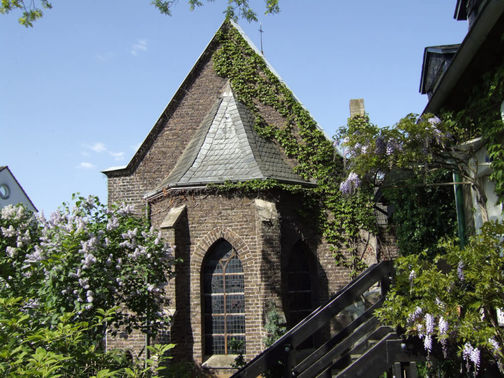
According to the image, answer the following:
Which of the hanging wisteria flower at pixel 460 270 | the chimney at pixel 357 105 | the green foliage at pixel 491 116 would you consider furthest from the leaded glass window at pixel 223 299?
the hanging wisteria flower at pixel 460 270

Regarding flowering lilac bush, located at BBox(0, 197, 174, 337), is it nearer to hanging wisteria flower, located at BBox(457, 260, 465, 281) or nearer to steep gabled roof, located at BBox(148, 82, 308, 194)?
hanging wisteria flower, located at BBox(457, 260, 465, 281)

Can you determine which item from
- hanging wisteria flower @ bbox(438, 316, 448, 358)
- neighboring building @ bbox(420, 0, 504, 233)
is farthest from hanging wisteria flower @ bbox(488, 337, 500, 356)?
neighboring building @ bbox(420, 0, 504, 233)

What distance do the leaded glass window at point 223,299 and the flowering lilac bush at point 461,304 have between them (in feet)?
27.6

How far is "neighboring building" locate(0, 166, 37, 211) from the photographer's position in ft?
111

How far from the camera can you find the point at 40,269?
7637 mm

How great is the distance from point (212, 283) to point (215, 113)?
5.31 m

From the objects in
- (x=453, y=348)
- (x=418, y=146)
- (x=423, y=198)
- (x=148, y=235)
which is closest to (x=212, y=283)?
(x=148, y=235)

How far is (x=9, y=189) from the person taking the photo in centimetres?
3462

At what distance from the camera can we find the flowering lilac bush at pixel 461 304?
4562mm

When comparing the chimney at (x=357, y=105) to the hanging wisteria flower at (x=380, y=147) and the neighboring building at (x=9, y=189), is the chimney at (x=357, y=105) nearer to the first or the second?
the hanging wisteria flower at (x=380, y=147)

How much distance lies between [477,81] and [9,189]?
112 ft

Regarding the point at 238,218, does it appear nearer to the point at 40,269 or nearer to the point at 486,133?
the point at 40,269

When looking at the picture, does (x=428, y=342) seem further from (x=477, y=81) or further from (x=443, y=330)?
(x=477, y=81)

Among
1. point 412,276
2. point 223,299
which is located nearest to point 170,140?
point 223,299
